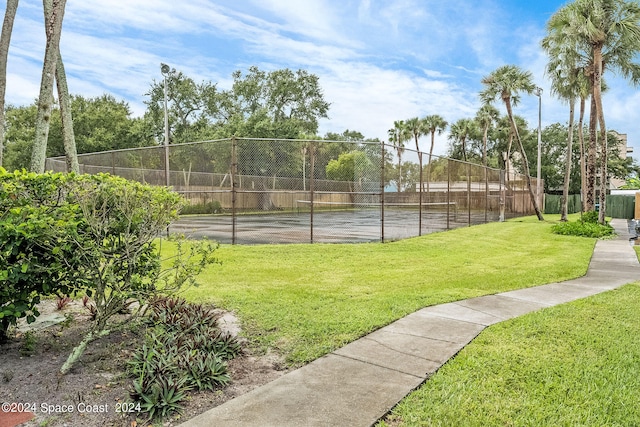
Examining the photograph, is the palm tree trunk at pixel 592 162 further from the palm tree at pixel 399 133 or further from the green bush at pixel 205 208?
the palm tree at pixel 399 133

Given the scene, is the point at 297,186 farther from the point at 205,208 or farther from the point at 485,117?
the point at 485,117

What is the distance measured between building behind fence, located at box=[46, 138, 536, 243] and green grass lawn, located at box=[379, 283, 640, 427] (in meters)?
6.34

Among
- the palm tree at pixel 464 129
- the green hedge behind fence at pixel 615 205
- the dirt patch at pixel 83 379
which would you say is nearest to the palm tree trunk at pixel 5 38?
the dirt patch at pixel 83 379

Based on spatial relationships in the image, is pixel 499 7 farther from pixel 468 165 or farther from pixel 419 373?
pixel 419 373

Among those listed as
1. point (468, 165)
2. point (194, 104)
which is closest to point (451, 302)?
point (468, 165)

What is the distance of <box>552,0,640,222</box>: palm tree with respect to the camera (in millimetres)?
13578

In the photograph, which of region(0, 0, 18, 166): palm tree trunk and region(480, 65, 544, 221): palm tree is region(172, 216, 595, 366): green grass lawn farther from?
region(480, 65, 544, 221): palm tree

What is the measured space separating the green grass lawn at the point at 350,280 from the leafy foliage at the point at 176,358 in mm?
412

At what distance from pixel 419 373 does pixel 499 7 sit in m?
12.5

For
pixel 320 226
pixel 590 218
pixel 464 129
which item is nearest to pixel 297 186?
pixel 320 226

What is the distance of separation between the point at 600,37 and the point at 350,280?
1403 centimetres

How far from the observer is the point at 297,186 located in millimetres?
14047

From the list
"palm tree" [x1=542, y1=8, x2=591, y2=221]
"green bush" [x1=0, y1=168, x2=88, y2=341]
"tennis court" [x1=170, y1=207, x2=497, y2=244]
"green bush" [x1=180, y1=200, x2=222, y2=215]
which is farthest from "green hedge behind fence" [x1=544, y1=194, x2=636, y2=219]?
"green bush" [x1=0, y1=168, x2=88, y2=341]

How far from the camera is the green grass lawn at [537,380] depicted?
2.30 metres
